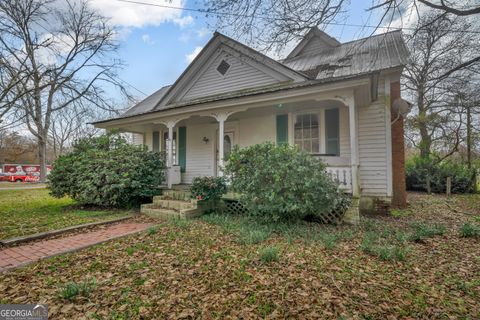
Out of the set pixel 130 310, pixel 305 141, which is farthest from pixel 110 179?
pixel 305 141

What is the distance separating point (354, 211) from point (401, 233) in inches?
39.9

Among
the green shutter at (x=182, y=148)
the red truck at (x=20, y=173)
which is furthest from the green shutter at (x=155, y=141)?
the red truck at (x=20, y=173)

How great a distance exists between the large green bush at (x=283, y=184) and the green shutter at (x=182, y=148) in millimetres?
5115

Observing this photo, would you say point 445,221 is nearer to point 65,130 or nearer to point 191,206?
point 191,206

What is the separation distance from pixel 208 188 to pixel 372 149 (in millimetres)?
4984

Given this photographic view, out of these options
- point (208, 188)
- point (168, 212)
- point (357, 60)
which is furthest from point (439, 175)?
point (168, 212)

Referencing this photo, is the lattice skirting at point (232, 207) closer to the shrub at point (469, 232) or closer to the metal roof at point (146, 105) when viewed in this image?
the shrub at point (469, 232)

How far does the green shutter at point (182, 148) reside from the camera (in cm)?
1062

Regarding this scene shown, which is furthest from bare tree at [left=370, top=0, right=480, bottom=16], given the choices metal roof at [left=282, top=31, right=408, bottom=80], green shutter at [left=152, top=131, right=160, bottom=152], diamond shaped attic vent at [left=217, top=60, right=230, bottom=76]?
green shutter at [left=152, top=131, right=160, bottom=152]

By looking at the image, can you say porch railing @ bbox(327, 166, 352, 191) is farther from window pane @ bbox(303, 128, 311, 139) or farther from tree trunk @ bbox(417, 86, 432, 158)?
tree trunk @ bbox(417, 86, 432, 158)

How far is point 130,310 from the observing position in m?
2.54

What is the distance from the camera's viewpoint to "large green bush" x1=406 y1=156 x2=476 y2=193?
1281cm

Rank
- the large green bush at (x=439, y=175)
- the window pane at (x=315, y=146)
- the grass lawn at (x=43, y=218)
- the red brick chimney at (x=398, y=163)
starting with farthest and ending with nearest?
the large green bush at (x=439, y=175) → the red brick chimney at (x=398, y=163) → the window pane at (x=315, y=146) → the grass lawn at (x=43, y=218)

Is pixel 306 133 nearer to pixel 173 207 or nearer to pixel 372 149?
pixel 372 149
